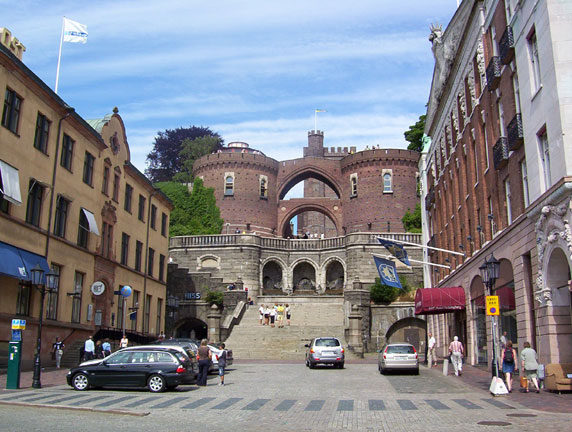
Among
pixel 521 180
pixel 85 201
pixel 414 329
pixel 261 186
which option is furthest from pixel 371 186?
pixel 521 180

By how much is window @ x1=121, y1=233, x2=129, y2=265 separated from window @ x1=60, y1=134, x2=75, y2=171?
316 inches

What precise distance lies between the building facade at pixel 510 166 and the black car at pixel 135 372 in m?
11.0

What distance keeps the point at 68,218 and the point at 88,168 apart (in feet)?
12.3

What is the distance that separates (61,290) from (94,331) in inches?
161

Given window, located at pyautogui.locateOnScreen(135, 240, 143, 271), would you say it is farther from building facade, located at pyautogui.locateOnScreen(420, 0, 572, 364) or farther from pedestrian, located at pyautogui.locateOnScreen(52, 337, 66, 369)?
building facade, located at pyautogui.locateOnScreen(420, 0, 572, 364)

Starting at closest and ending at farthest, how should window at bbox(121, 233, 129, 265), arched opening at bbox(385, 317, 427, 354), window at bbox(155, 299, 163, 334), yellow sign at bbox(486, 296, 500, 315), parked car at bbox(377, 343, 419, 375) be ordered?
yellow sign at bbox(486, 296, 500, 315) → parked car at bbox(377, 343, 419, 375) → window at bbox(121, 233, 129, 265) → window at bbox(155, 299, 163, 334) → arched opening at bbox(385, 317, 427, 354)

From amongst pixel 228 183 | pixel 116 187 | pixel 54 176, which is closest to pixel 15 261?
pixel 54 176

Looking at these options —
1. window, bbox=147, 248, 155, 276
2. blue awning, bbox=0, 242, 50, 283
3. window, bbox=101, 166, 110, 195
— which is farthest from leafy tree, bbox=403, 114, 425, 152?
blue awning, bbox=0, 242, 50, 283

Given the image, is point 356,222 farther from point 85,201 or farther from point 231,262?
point 85,201

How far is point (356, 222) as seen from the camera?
6931 centimetres

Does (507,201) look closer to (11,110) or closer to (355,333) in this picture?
(355,333)

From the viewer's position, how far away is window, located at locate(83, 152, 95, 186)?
3140 cm

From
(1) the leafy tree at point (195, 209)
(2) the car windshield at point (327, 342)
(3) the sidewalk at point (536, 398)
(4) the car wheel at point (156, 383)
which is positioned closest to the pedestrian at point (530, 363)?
(3) the sidewalk at point (536, 398)

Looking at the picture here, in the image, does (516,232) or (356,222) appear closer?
(516,232)
